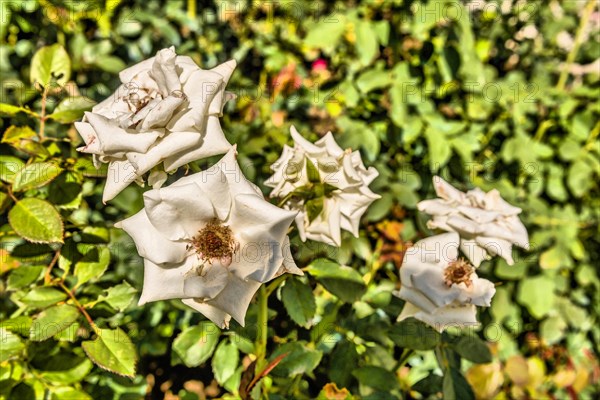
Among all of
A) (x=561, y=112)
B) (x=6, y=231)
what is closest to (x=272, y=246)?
(x=6, y=231)

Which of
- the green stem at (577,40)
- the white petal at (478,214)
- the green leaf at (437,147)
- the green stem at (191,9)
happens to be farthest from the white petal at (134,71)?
the green stem at (577,40)

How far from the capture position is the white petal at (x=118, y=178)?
855mm

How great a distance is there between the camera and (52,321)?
38.8 inches

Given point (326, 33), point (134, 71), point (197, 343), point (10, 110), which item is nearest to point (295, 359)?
point (197, 343)

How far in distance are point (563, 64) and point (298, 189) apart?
1.80 metres

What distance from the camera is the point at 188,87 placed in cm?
89

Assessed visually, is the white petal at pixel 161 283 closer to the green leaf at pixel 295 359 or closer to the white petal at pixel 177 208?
the white petal at pixel 177 208

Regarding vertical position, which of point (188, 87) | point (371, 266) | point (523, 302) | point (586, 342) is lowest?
point (586, 342)

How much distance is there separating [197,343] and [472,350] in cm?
63

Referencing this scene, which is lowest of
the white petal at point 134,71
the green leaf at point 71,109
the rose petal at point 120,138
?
the green leaf at point 71,109

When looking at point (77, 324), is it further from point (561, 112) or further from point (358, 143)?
point (561, 112)

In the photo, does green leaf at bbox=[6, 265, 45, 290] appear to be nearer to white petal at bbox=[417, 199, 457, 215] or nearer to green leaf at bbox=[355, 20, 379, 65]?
white petal at bbox=[417, 199, 457, 215]

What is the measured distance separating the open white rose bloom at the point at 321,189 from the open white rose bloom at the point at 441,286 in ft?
0.52

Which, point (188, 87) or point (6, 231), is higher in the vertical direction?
point (188, 87)
